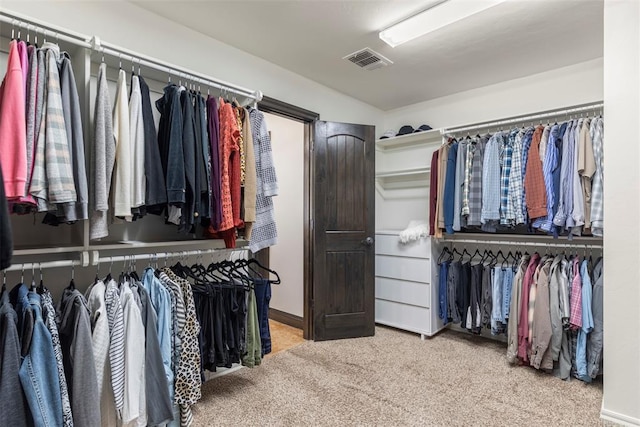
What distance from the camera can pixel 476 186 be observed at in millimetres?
2812

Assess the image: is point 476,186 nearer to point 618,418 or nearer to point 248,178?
point 618,418

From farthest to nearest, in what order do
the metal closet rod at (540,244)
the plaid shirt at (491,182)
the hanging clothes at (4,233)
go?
the plaid shirt at (491,182) → the metal closet rod at (540,244) → the hanging clothes at (4,233)

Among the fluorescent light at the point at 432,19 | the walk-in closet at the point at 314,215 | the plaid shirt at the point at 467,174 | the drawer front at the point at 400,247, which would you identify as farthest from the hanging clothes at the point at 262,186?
the plaid shirt at the point at 467,174

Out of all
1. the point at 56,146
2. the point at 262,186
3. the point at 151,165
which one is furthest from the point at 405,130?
the point at 56,146

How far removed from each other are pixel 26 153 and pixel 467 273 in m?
3.11

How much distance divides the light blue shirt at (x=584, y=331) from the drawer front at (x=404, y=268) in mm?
1122

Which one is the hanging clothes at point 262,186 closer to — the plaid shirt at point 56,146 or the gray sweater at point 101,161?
the gray sweater at point 101,161

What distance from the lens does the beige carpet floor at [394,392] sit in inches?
73.2

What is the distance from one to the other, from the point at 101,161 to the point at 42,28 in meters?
0.64

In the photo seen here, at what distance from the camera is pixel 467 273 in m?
3.01

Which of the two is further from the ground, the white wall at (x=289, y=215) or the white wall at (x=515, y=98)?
the white wall at (x=515, y=98)

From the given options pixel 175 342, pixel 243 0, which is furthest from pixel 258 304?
pixel 243 0

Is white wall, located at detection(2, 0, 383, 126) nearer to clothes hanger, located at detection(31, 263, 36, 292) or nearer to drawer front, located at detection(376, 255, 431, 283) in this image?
clothes hanger, located at detection(31, 263, 36, 292)

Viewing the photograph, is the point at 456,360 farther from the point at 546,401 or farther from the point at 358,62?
the point at 358,62
